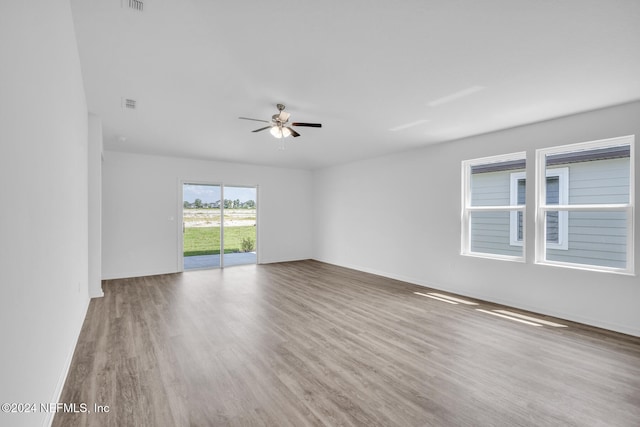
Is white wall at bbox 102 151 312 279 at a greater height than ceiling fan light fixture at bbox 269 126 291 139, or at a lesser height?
lesser

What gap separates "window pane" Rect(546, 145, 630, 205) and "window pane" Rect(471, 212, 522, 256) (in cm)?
93

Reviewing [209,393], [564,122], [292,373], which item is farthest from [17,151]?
[564,122]

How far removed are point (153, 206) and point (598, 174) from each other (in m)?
7.77

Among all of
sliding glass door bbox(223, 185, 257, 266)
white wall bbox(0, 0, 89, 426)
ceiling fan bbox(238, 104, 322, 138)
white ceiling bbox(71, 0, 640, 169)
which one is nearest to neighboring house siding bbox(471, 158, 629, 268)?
white ceiling bbox(71, 0, 640, 169)

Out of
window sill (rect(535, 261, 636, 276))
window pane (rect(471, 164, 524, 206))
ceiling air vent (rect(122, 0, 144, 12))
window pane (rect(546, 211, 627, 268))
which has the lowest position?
window sill (rect(535, 261, 636, 276))

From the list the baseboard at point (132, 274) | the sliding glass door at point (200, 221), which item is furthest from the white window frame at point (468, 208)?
the baseboard at point (132, 274)

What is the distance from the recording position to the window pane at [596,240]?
3697mm

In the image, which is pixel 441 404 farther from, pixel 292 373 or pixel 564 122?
pixel 564 122

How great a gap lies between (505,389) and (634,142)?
335cm

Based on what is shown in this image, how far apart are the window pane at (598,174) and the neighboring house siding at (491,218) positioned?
780 millimetres

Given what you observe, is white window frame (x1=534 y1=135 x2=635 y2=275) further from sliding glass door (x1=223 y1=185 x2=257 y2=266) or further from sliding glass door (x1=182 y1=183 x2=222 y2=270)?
sliding glass door (x1=182 y1=183 x2=222 y2=270)

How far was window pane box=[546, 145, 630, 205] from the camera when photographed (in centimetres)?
369

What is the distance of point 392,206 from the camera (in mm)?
6414

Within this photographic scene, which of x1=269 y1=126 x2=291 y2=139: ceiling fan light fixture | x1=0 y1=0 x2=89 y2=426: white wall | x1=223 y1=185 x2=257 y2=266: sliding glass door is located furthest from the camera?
x1=223 y1=185 x2=257 y2=266: sliding glass door
